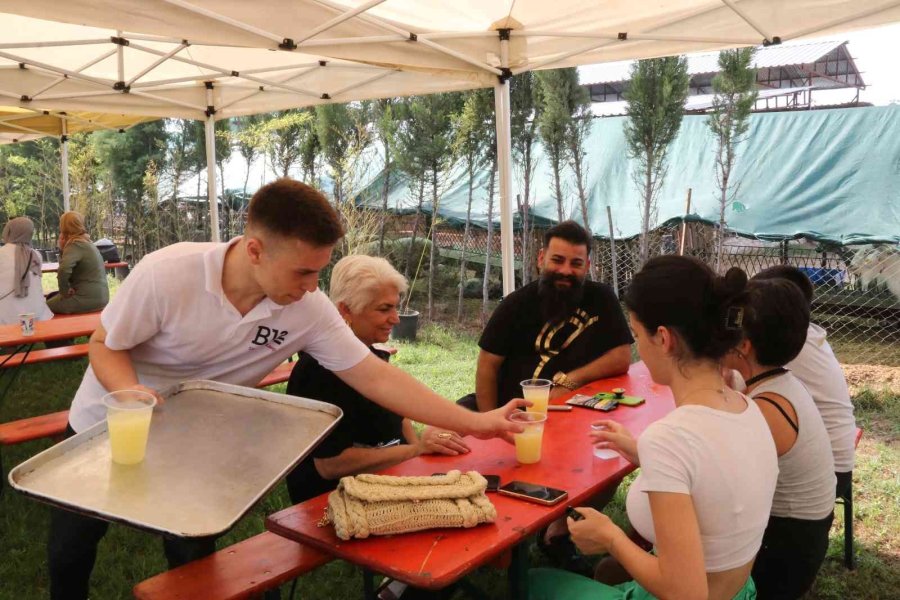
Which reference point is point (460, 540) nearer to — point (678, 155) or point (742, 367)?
point (742, 367)

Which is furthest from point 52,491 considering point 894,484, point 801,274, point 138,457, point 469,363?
point 469,363

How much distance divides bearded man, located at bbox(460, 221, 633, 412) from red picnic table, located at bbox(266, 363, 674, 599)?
76cm

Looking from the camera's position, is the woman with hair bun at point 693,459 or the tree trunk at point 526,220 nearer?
the woman with hair bun at point 693,459

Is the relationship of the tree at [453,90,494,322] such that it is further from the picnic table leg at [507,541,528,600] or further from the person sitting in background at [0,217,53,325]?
the picnic table leg at [507,541,528,600]

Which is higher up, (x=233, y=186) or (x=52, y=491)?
(x=233, y=186)

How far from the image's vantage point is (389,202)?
10.9 m

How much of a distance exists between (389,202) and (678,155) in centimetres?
413

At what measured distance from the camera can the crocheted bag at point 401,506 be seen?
182cm

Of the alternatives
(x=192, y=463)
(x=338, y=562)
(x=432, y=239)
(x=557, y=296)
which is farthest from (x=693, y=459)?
(x=432, y=239)

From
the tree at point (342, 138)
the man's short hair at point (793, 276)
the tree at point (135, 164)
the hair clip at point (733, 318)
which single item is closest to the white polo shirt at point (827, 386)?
the man's short hair at point (793, 276)

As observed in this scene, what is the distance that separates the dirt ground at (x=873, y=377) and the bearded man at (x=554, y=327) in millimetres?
3722

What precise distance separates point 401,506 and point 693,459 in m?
0.72

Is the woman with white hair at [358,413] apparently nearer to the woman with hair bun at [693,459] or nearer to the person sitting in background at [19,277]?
the woman with hair bun at [693,459]

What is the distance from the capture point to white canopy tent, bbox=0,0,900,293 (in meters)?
3.82
